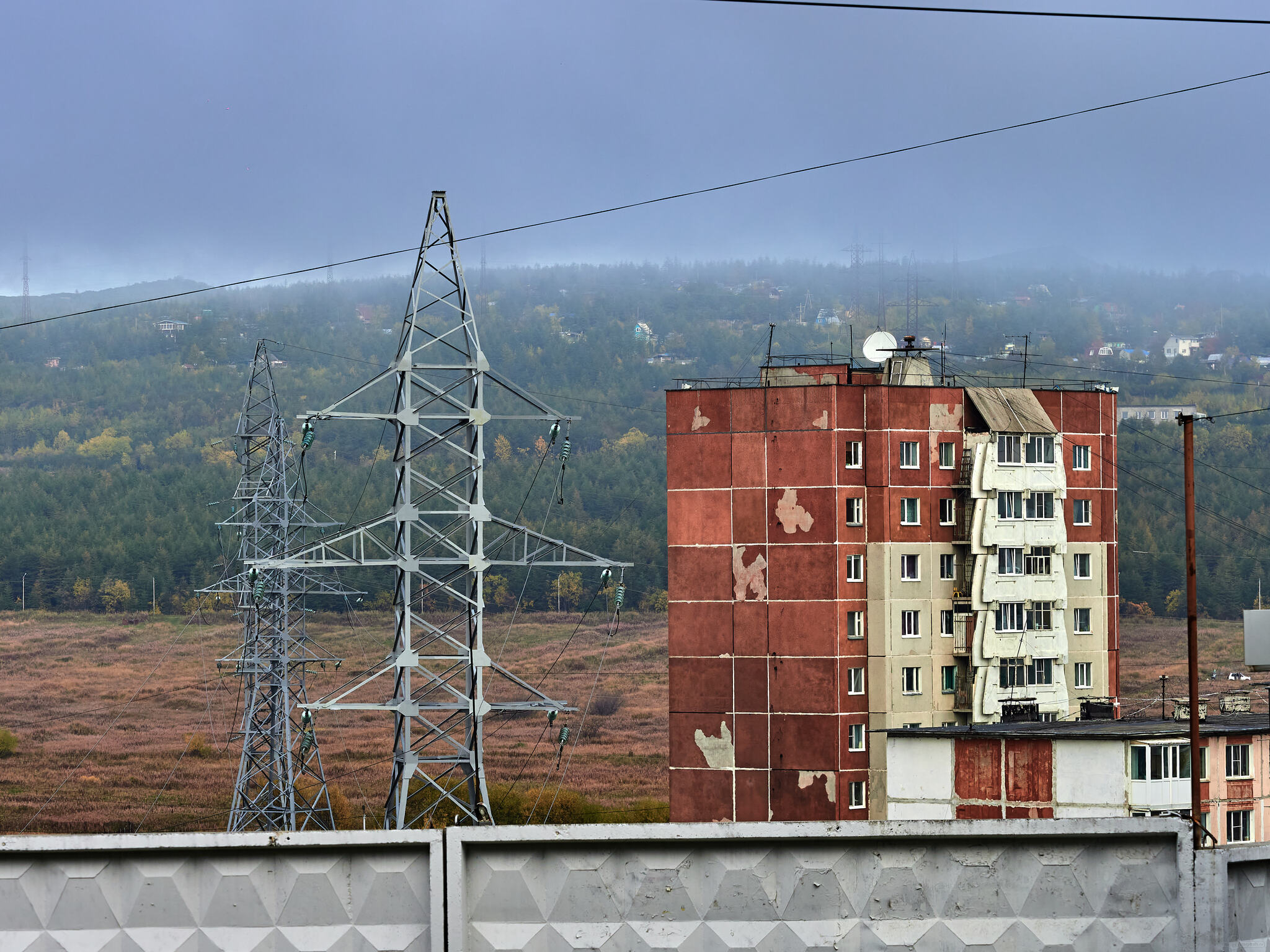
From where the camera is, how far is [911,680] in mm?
68625

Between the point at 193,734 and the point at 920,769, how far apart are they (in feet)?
378

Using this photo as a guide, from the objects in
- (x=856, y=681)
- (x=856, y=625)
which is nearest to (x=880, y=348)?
(x=856, y=625)

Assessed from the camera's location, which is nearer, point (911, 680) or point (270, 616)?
point (270, 616)

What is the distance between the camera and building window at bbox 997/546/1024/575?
226 feet

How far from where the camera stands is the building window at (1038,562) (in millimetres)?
69312

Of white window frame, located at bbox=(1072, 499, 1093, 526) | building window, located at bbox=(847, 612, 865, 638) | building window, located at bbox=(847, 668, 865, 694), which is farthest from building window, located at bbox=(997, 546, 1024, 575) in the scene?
building window, located at bbox=(847, 668, 865, 694)

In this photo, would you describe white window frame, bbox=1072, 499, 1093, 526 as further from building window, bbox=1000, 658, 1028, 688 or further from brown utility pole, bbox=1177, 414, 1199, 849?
brown utility pole, bbox=1177, 414, 1199, 849

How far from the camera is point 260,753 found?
69938 millimetres

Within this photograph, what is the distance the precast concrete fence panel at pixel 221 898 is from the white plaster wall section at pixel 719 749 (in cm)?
5617

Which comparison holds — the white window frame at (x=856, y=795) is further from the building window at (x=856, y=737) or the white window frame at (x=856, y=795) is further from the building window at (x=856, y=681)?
the building window at (x=856, y=681)

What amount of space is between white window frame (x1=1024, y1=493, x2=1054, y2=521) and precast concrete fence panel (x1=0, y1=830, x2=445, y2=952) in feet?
204

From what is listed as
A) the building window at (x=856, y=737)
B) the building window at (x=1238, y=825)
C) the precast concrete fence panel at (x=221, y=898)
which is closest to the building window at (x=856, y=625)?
the building window at (x=856, y=737)

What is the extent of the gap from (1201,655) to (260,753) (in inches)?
5319

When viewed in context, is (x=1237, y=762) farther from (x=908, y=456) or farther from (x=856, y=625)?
(x=908, y=456)
